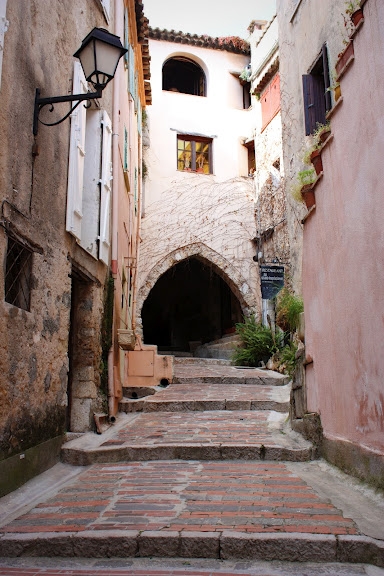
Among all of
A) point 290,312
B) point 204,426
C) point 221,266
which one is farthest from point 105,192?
point 221,266

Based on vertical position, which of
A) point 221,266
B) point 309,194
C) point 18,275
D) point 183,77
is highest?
point 183,77

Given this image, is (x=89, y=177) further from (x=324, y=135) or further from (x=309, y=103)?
(x=309, y=103)

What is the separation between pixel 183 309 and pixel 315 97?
1240 centimetres

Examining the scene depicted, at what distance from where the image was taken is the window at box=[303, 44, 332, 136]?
8995mm

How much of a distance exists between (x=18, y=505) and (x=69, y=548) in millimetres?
911

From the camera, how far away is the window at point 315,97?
899cm

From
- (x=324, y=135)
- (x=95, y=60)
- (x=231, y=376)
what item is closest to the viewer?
(x=95, y=60)

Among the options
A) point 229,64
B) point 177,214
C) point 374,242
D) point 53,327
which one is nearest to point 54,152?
point 53,327

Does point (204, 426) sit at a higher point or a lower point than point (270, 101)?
lower

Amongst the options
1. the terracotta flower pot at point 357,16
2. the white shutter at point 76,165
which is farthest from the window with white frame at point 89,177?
the terracotta flower pot at point 357,16

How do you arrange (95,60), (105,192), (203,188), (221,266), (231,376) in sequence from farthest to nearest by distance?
1. (203,188)
2. (221,266)
3. (231,376)
4. (105,192)
5. (95,60)

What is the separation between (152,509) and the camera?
12.1 ft

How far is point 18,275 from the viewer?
4.51 m

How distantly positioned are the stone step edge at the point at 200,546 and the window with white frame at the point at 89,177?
3.19 m
